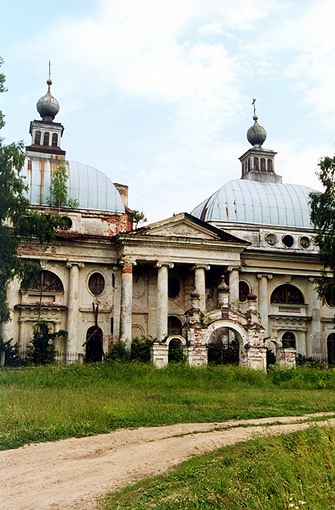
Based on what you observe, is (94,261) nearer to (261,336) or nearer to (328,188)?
(261,336)

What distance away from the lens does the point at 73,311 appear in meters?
27.2

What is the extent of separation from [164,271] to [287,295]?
7.69 metres

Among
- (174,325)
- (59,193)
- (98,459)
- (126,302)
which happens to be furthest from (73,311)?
(98,459)

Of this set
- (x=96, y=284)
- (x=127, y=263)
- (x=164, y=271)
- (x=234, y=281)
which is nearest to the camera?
(x=127, y=263)

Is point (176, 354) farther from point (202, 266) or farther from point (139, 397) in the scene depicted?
point (139, 397)

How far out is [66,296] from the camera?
2758 centimetres

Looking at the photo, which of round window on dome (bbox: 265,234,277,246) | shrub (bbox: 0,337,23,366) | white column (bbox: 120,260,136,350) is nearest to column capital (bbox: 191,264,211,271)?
white column (bbox: 120,260,136,350)

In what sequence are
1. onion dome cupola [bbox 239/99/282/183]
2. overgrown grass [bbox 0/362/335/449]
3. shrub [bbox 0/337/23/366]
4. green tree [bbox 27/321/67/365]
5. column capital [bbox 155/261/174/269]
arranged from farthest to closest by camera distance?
1. onion dome cupola [bbox 239/99/282/183]
2. column capital [bbox 155/261/174/269]
3. green tree [bbox 27/321/67/365]
4. shrub [bbox 0/337/23/366]
5. overgrown grass [bbox 0/362/335/449]

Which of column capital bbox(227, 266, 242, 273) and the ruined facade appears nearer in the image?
the ruined facade

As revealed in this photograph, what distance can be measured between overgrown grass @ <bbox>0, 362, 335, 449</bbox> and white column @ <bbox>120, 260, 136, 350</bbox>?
6.07 metres

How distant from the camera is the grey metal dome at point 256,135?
3884 cm

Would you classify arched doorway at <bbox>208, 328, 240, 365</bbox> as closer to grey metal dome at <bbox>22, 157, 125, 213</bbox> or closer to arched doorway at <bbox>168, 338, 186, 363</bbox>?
arched doorway at <bbox>168, 338, 186, 363</bbox>

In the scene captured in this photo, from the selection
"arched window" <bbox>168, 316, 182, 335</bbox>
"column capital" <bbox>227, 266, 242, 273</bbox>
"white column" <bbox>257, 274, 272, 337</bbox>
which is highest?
"column capital" <bbox>227, 266, 242, 273</bbox>

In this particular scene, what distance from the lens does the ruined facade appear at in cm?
2680
